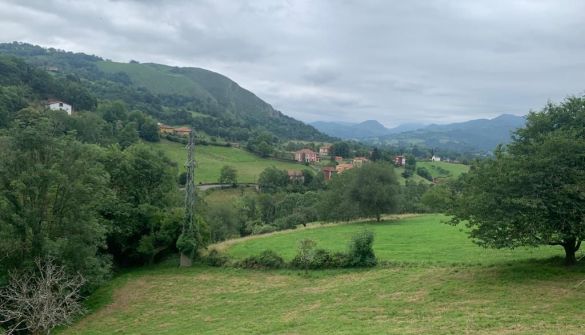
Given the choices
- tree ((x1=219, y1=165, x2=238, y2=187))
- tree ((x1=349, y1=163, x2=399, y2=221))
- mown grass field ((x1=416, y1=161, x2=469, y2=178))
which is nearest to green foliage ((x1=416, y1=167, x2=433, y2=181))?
mown grass field ((x1=416, y1=161, x2=469, y2=178))

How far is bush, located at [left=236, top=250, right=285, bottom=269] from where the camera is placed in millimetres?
32572

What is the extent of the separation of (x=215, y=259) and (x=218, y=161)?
91130mm

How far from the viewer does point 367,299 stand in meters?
21.7

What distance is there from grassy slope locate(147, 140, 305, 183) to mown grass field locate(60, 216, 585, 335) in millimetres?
78592

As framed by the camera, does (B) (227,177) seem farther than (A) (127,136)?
Yes

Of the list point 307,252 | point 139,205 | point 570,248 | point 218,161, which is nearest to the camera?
point 570,248

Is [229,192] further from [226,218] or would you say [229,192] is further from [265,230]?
[265,230]

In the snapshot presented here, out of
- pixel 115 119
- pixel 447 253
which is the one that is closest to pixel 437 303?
pixel 447 253

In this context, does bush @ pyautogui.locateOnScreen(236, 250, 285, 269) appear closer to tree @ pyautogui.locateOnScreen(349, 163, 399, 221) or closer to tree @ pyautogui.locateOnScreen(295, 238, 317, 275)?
tree @ pyautogui.locateOnScreen(295, 238, 317, 275)

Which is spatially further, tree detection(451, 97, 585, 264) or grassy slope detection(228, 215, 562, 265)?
grassy slope detection(228, 215, 562, 265)

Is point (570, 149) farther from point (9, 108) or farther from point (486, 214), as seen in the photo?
point (9, 108)

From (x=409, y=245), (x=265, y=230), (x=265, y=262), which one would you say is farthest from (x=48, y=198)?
(x=265, y=230)

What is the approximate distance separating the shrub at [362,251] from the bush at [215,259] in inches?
424

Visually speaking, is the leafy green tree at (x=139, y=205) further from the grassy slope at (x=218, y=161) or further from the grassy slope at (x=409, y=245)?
the grassy slope at (x=218, y=161)
